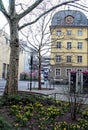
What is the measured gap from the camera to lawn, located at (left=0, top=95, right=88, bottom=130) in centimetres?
834

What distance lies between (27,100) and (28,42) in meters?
23.7

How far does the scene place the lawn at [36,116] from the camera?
27.3 ft

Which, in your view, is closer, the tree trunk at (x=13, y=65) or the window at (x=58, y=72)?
the tree trunk at (x=13, y=65)

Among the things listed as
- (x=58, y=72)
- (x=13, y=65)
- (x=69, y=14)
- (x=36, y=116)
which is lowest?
(x=36, y=116)

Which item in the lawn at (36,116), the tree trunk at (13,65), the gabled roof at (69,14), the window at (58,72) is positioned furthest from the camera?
the window at (58,72)

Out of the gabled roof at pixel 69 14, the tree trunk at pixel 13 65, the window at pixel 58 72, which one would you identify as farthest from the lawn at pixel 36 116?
the window at pixel 58 72

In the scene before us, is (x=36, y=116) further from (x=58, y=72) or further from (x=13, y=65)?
(x=58, y=72)

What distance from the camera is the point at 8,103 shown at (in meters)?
12.2

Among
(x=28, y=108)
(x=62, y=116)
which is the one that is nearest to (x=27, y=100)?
(x=28, y=108)

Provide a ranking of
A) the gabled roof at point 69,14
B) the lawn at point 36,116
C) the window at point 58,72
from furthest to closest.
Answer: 1. the window at point 58,72
2. the gabled roof at point 69,14
3. the lawn at point 36,116

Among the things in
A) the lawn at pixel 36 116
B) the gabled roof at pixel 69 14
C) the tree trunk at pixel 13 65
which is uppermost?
the gabled roof at pixel 69 14

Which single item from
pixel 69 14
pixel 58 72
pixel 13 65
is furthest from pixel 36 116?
pixel 58 72

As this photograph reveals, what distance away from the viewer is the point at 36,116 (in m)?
9.98

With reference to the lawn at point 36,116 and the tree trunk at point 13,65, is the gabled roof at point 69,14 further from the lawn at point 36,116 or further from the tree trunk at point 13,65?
the lawn at point 36,116
